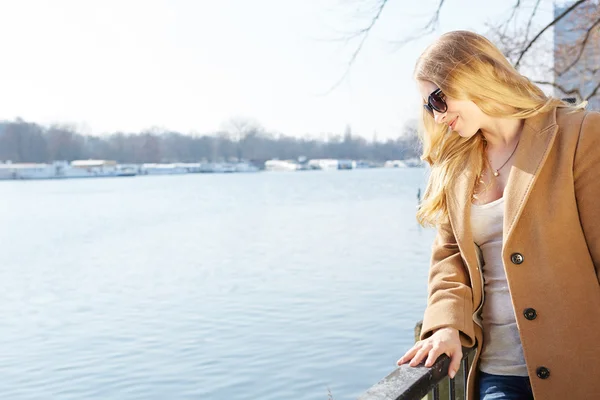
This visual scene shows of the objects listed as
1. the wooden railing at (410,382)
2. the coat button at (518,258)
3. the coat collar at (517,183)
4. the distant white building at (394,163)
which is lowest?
the distant white building at (394,163)

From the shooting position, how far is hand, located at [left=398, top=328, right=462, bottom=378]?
1.96 metres

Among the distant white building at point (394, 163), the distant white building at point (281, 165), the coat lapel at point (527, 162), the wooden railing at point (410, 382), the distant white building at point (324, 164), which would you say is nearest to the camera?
the wooden railing at point (410, 382)

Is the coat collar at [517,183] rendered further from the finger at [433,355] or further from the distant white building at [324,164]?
the distant white building at [324,164]

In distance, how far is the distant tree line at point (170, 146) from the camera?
362 feet

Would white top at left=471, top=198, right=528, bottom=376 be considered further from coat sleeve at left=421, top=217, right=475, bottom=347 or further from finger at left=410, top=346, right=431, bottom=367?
finger at left=410, top=346, right=431, bottom=367

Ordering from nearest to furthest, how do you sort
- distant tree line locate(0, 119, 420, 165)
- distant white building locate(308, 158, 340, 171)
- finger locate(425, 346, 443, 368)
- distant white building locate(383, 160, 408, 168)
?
finger locate(425, 346, 443, 368) < distant tree line locate(0, 119, 420, 165) < distant white building locate(308, 158, 340, 171) < distant white building locate(383, 160, 408, 168)

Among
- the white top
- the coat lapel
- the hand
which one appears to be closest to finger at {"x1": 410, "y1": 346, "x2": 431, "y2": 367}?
the hand

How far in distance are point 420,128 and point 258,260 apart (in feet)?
74.2

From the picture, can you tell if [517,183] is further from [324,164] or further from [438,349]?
[324,164]

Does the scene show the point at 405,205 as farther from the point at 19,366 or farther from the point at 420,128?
the point at 420,128

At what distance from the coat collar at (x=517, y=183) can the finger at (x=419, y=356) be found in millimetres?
310

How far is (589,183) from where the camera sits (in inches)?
78.0

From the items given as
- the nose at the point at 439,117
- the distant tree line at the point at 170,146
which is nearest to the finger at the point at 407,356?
the nose at the point at 439,117

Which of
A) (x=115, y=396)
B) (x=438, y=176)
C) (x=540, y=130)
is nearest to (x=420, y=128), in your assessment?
(x=438, y=176)
